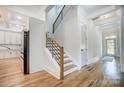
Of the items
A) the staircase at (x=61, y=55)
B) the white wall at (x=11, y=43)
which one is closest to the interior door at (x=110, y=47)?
the staircase at (x=61, y=55)

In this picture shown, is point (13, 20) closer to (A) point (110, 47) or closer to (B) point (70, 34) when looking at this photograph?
(B) point (70, 34)

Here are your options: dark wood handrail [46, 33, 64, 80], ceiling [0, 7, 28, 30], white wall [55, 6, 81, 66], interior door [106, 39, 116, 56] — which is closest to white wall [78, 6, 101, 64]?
white wall [55, 6, 81, 66]

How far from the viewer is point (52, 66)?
313 cm

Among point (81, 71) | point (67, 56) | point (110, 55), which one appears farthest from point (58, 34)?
point (110, 55)

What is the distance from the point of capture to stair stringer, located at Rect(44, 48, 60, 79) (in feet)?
9.37

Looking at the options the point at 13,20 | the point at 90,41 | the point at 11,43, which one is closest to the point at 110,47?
the point at 90,41

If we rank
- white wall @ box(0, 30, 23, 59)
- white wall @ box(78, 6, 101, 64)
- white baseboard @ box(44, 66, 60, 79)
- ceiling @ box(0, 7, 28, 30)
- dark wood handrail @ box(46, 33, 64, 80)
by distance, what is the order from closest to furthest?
ceiling @ box(0, 7, 28, 30) → dark wood handrail @ box(46, 33, 64, 80) → white baseboard @ box(44, 66, 60, 79) → white wall @ box(0, 30, 23, 59) → white wall @ box(78, 6, 101, 64)

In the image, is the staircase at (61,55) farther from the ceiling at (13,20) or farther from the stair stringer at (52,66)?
the ceiling at (13,20)

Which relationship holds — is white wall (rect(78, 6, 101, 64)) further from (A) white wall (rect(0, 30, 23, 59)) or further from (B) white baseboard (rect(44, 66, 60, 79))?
(A) white wall (rect(0, 30, 23, 59))

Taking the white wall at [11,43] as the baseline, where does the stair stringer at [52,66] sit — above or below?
Result: below

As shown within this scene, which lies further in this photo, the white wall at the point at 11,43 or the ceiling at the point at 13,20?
the white wall at the point at 11,43

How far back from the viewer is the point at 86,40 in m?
3.88

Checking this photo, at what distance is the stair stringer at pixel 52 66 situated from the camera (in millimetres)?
2855
